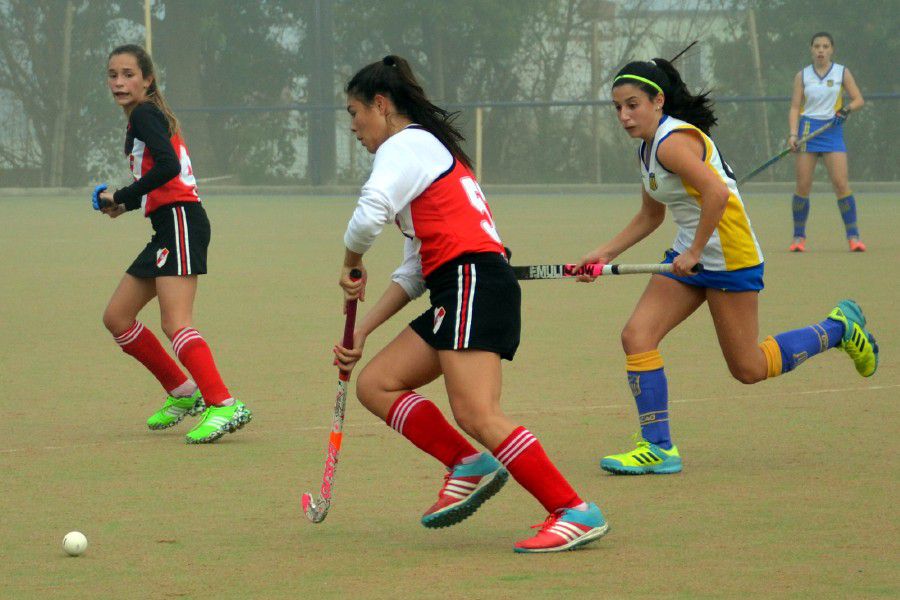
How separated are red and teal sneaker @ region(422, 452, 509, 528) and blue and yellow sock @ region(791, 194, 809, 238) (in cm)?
992

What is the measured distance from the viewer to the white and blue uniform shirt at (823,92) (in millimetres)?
14438

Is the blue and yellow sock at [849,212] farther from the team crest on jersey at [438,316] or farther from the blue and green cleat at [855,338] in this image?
the team crest on jersey at [438,316]

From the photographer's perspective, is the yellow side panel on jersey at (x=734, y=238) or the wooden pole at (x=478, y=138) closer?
the yellow side panel on jersey at (x=734, y=238)

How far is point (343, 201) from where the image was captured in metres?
27.1

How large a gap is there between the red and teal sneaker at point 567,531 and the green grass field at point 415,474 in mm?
39

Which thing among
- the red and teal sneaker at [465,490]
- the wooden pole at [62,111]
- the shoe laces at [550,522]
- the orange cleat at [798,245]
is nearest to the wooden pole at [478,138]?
the wooden pole at [62,111]

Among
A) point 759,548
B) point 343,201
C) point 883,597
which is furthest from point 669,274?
point 343,201

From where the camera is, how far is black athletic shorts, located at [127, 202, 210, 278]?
652 cm

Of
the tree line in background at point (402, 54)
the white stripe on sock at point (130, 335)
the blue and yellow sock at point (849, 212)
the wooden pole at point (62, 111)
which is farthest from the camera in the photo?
the wooden pole at point (62, 111)

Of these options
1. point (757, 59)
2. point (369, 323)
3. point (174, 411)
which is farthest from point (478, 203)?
point (757, 59)

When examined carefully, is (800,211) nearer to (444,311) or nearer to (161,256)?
(161,256)

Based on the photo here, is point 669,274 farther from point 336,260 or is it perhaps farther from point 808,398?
point 336,260

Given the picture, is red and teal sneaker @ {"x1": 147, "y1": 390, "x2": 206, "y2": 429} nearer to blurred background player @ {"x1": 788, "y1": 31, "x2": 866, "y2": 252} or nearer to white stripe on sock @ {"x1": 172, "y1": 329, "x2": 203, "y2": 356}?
white stripe on sock @ {"x1": 172, "y1": 329, "x2": 203, "y2": 356}

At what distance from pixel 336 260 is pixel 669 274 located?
901 cm
